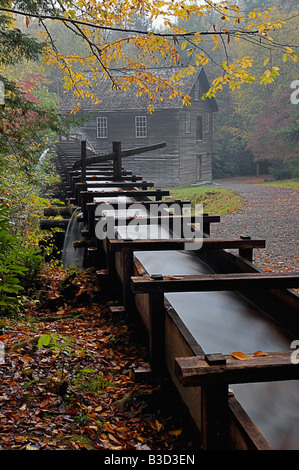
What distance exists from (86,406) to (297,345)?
185 cm

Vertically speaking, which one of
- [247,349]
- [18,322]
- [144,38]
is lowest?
[18,322]

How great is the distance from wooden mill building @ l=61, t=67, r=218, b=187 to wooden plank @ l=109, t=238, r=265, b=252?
3084 cm

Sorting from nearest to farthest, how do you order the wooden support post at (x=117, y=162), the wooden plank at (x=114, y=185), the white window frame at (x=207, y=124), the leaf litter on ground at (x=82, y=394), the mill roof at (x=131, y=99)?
the leaf litter on ground at (x=82, y=394)
the wooden plank at (x=114, y=185)
the wooden support post at (x=117, y=162)
the mill roof at (x=131, y=99)
the white window frame at (x=207, y=124)

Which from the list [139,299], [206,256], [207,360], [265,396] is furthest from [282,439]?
[206,256]

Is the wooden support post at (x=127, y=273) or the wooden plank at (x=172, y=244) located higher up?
the wooden plank at (x=172, y=244)

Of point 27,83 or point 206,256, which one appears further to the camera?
point 27,83

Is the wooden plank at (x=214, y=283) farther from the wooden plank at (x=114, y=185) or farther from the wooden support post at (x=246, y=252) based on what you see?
the wooden plank at (x=114, y=185)

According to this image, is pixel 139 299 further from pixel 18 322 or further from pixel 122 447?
pixel 122 447

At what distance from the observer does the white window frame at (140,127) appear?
3720 centimetres

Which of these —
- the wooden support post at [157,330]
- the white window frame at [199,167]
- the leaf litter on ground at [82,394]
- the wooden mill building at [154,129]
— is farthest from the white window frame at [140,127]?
the wooden support post at [157,330]

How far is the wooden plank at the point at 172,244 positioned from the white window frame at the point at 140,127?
32.8m

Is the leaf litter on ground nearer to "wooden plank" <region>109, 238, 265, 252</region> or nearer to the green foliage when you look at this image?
Result: the green foliage

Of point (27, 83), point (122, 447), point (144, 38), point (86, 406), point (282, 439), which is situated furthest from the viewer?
point (27, 83)

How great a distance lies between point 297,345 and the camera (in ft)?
12.9
